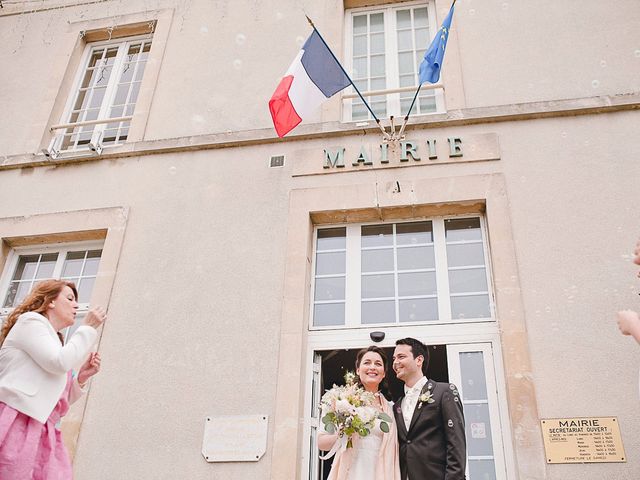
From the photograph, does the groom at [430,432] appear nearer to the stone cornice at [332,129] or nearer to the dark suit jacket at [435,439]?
the dark suit jacket at [435,439]

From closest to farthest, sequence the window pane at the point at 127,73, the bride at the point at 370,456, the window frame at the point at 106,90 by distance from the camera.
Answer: the bride at the point at 370,456
the window frame at the point at 106,90
the window pane at the point at 127,73

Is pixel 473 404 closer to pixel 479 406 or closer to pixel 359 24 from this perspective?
pixel 479 406

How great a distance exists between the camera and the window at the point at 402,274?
209 inches

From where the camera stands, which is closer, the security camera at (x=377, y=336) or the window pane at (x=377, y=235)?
the security camera at (x=377, y=336)

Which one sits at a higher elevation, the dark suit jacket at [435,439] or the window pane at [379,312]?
the window pane at [379,312]

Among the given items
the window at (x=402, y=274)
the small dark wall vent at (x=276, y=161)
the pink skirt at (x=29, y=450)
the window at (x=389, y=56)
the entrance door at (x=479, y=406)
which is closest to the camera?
the pink skirt at (x=29, y=450)

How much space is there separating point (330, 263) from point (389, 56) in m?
2.67

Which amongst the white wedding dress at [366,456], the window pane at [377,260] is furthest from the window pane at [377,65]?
the white wedding dress at [366,456]

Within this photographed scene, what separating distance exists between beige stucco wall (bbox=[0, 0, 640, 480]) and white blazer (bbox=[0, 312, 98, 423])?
200cm

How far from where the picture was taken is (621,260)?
4.98m

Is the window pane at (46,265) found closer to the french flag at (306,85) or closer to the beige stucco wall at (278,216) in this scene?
the beige stucco wall at (278,216)

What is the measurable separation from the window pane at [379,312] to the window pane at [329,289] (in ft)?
0.84

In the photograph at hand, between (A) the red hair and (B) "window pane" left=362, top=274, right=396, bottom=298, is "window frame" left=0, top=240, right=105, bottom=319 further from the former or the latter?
(A) the red hair

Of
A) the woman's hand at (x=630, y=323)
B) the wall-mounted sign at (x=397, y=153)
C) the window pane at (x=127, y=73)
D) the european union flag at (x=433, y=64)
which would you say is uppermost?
the window pane at (x=127, y=73)
